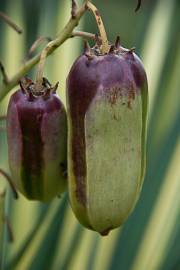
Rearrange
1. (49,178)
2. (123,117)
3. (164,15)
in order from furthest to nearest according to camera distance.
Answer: (164,15)
(49,178)
(123,117)

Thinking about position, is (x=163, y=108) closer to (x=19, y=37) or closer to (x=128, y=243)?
(x=128, y=243)

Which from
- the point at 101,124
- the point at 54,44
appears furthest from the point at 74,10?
the point at 101,124

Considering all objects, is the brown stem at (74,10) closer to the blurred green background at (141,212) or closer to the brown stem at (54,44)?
the brown stem at (54,44)

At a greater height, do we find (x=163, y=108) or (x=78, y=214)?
(x=78, y=214)

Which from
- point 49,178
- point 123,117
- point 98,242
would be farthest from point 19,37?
point 123,117

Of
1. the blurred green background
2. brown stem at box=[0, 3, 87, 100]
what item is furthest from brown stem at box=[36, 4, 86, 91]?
the blurred green background

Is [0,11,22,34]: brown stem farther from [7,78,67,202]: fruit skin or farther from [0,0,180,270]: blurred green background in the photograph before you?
[0,0,180,270]: blurred green background
